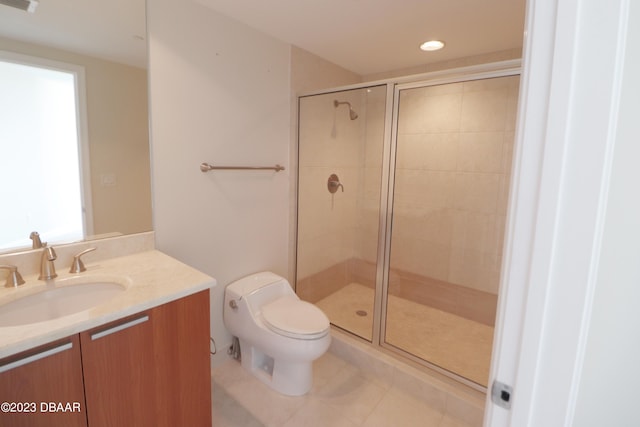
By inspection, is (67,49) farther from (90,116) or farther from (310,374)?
(310,374)

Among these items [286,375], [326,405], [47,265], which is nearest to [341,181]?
→ [286,375]

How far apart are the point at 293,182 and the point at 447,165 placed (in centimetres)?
125

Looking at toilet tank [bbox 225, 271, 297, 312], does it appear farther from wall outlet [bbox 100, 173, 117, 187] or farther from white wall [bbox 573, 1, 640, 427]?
white wall [bbox 573, 1, 640, 427]

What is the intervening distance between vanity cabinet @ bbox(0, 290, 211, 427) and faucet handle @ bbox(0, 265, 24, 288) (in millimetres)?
483

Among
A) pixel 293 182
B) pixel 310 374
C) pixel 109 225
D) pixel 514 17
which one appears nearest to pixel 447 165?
pixel 514 17

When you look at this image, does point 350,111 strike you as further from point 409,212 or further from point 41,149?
point 41,149

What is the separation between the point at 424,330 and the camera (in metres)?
2.52

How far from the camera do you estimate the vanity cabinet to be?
3.12 ft

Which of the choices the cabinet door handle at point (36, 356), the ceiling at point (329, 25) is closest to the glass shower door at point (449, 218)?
the ceiling at point (329, 25)

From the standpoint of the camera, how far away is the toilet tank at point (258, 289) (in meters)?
2.02

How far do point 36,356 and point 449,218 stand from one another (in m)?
2.59

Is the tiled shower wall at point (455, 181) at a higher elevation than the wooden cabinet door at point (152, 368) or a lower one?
higher

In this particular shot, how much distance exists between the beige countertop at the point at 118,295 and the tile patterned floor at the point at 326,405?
0.90m

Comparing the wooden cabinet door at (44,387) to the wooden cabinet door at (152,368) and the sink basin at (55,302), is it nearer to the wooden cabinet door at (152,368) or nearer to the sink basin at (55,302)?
the wooden cabinet door at (152,368)
